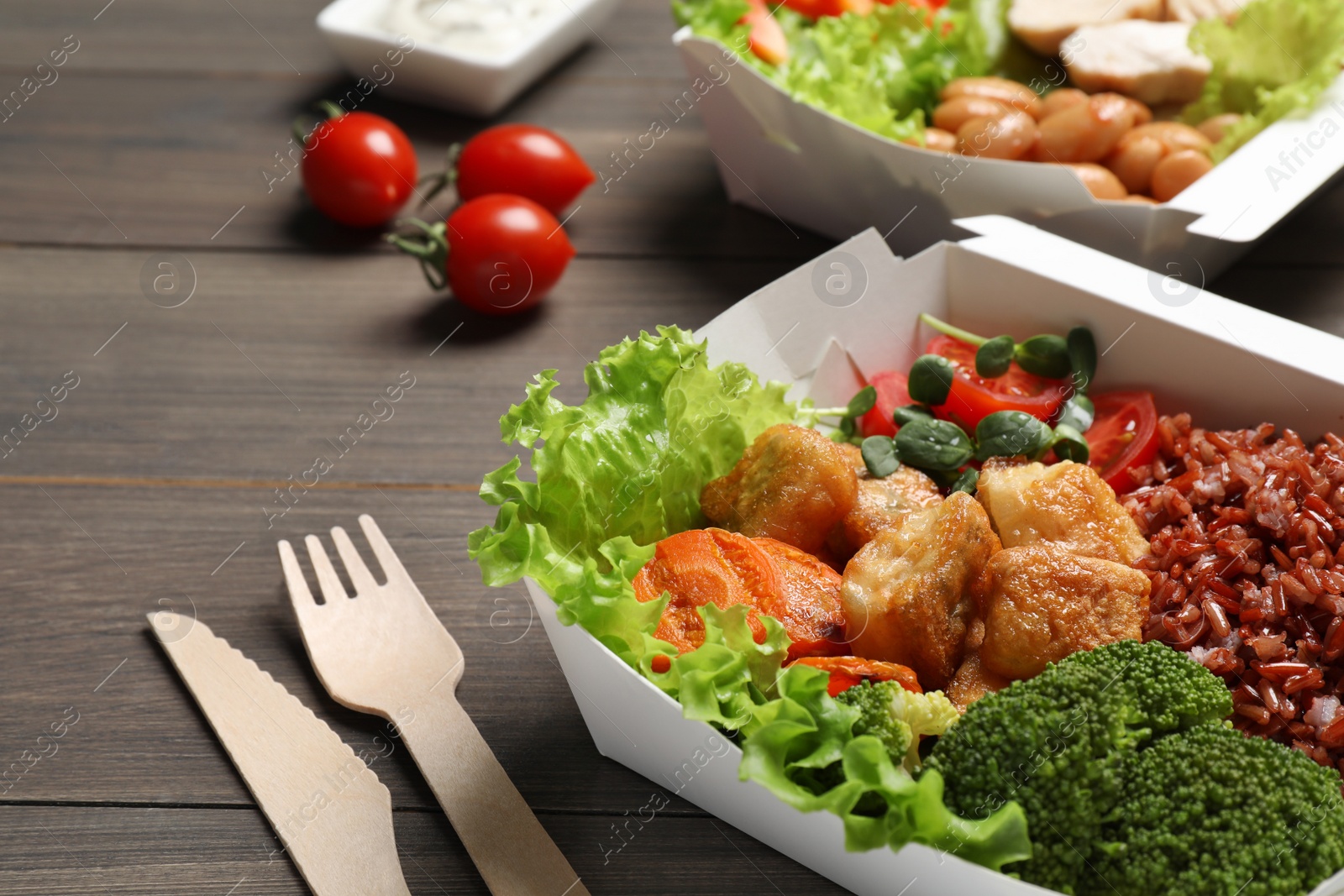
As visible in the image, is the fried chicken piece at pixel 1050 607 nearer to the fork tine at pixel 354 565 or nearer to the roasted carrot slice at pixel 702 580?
the roasted carrot slice at pixel 702 580

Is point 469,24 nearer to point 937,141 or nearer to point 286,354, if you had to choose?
point 286,354

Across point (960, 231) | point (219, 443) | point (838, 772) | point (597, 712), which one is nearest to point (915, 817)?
point (838, 772)

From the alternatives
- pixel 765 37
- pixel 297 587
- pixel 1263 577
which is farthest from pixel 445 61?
pixel 1263 577

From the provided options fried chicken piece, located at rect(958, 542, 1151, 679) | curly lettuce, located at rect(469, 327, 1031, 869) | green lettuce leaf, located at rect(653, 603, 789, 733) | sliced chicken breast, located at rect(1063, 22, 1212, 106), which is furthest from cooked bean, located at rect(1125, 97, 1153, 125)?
green lettuce leaf, located at rect(653, 603, 789, 733)

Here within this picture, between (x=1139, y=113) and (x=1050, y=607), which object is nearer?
(x=1050, y=607)

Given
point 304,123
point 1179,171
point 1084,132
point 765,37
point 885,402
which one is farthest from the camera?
point 304,123

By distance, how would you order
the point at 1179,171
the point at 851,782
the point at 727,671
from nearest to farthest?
the point at 851,782 → the point at 727,671 → the point at 1179,171

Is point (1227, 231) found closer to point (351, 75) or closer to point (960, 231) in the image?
point (960, 231)
